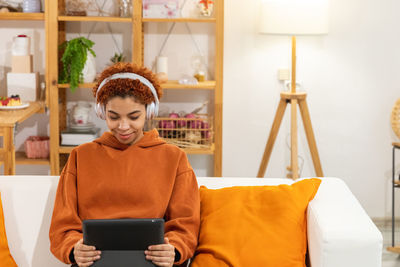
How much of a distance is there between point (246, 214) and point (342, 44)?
2.35m

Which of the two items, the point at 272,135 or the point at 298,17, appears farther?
the point at 272,135

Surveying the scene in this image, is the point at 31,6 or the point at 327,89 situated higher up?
the point at 31,6

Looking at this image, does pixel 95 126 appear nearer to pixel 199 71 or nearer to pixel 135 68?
pixel 199 71

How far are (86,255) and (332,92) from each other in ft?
8.90

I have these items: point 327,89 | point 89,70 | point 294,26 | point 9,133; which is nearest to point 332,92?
point 327,89

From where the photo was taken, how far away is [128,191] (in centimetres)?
212

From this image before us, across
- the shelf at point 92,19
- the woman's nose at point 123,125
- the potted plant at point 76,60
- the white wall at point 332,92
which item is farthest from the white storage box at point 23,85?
the woman's nose at point 123,125

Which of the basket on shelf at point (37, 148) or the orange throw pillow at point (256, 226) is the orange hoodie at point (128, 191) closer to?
the orange throw pillow at point (256, 226)

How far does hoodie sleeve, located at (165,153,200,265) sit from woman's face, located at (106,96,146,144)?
0.66 ft

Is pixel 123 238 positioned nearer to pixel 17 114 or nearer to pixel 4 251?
pixel 4 251

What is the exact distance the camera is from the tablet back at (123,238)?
1859 millimetres

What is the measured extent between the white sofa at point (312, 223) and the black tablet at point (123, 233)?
42 centimetres

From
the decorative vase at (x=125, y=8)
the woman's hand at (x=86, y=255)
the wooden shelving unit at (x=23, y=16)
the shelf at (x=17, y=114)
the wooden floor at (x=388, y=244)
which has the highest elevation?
the decorative vase at (x=125, y=8)

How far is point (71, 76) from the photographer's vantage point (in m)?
3.87
